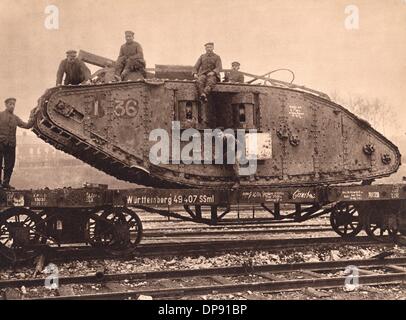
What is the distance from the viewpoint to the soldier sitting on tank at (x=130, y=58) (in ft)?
31.9

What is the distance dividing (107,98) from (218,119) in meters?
2.18

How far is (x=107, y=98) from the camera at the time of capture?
9.03m

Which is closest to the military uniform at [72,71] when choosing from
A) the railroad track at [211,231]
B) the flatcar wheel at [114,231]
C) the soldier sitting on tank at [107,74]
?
the soldier sitting on tank at [107,74]

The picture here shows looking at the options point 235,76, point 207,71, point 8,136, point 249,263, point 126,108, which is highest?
point 235,76

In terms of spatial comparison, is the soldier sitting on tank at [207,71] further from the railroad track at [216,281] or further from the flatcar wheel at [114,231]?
the railroad track at [216,281]

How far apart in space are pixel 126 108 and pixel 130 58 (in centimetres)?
117

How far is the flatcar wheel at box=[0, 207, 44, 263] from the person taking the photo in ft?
28.1

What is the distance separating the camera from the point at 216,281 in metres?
7.67

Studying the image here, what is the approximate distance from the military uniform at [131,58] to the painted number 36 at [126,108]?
85cm

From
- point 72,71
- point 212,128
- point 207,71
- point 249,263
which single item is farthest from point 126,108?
point 249,263

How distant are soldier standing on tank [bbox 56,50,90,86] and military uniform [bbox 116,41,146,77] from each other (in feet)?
2.38

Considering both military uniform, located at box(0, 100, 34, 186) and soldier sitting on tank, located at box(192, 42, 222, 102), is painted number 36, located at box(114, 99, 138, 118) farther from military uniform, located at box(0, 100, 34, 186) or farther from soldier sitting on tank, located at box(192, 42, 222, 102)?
military uniform, located at box(0, 100, 34, 186)

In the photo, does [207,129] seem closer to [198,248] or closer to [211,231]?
[198,248]

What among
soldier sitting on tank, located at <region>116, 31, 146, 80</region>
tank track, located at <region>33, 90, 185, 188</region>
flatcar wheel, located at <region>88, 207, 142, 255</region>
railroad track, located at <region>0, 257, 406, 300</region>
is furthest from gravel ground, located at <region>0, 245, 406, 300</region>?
soldier sitting on tank, located at <region>116, 31, 146, 80</region>
